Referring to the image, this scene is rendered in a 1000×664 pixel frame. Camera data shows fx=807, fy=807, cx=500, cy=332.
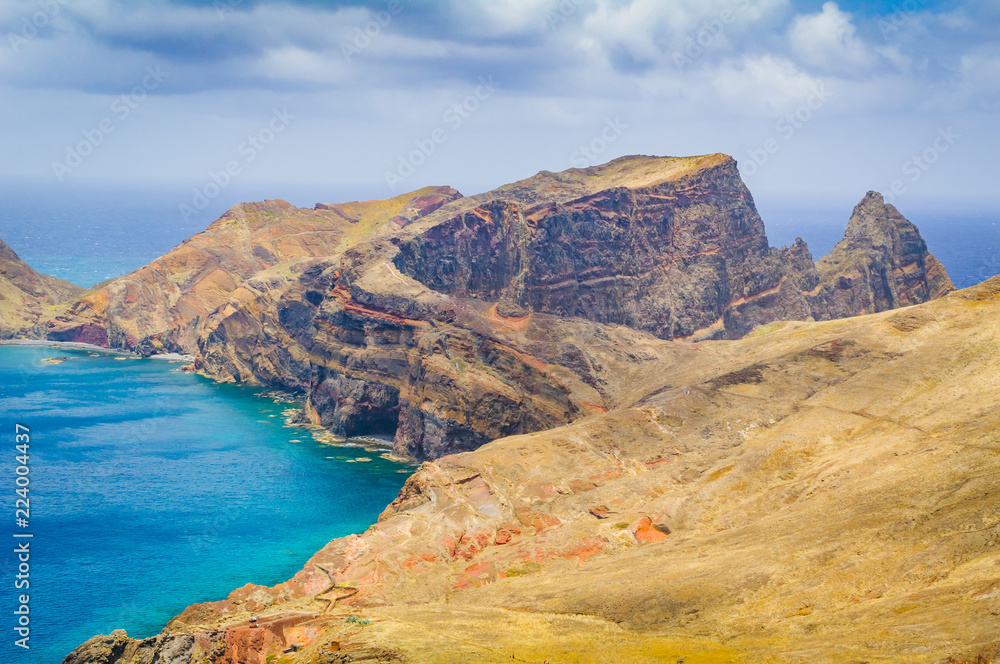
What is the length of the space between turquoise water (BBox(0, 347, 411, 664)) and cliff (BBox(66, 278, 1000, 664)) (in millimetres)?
20594

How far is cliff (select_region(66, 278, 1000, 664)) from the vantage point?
57.4 metres

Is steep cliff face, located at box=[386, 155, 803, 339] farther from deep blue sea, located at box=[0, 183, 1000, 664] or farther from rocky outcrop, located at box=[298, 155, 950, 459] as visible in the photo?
deep blue sea, located at box=[0, 183, 1000, 664]

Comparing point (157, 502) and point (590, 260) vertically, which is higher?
point (590, 260)

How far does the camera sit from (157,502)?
390ft

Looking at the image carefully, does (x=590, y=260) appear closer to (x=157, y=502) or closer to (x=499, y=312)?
(x=499, y=312)

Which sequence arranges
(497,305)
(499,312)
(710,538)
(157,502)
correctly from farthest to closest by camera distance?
1. (497,305)
2. (499,312)
3. (157,502)
4. (710,538)

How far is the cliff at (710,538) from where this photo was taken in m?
57.4

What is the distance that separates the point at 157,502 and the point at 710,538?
8180 centimetres

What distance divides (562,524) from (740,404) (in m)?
38.9

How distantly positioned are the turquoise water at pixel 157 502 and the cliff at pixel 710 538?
20594mm

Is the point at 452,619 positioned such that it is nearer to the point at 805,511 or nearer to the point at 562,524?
the point at 562,524

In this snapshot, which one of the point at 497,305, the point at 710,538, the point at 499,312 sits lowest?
the point at 710,538

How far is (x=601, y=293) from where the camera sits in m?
182

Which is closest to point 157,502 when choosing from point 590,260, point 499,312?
point 499,312
